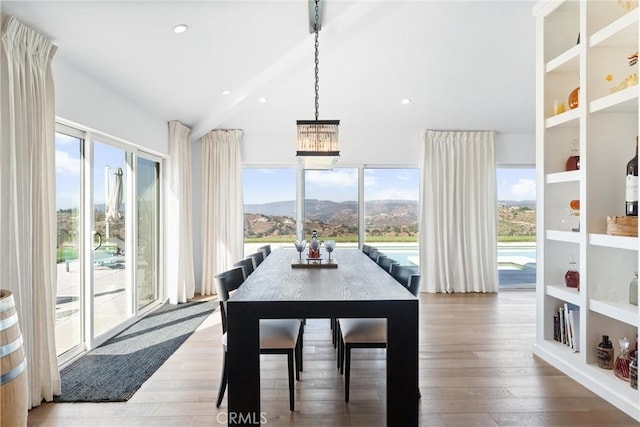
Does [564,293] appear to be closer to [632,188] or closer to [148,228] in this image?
[632,188]

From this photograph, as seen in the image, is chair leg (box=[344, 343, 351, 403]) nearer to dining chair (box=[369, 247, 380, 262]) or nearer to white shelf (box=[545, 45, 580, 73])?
dining chair (box=[369, 247, 380, 262])

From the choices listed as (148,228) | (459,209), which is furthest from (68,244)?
(459,209)

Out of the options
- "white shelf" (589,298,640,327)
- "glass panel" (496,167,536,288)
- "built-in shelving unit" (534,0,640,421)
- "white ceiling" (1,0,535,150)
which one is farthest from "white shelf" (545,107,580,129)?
"glass panel" (496,167,536,288)

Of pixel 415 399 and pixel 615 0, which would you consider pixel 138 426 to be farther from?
pixel 615 0

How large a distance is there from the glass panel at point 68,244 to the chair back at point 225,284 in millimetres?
1625

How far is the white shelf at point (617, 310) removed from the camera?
8.16 feet

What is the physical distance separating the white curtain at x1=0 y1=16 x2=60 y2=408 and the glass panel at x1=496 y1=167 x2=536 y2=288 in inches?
227

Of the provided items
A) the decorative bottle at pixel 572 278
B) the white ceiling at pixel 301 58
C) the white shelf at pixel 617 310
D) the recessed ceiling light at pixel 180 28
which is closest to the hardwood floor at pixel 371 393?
the white shelf at pixel 617 310

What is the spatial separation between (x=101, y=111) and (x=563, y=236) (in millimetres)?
4018

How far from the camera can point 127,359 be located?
332 cm

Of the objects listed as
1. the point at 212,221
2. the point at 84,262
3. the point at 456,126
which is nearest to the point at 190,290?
the point at 212,221

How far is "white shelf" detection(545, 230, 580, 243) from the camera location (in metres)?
2.97

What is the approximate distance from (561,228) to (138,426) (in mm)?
3433

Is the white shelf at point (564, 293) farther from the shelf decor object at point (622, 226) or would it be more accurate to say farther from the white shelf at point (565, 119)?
the white shelf at point (565, 119)
